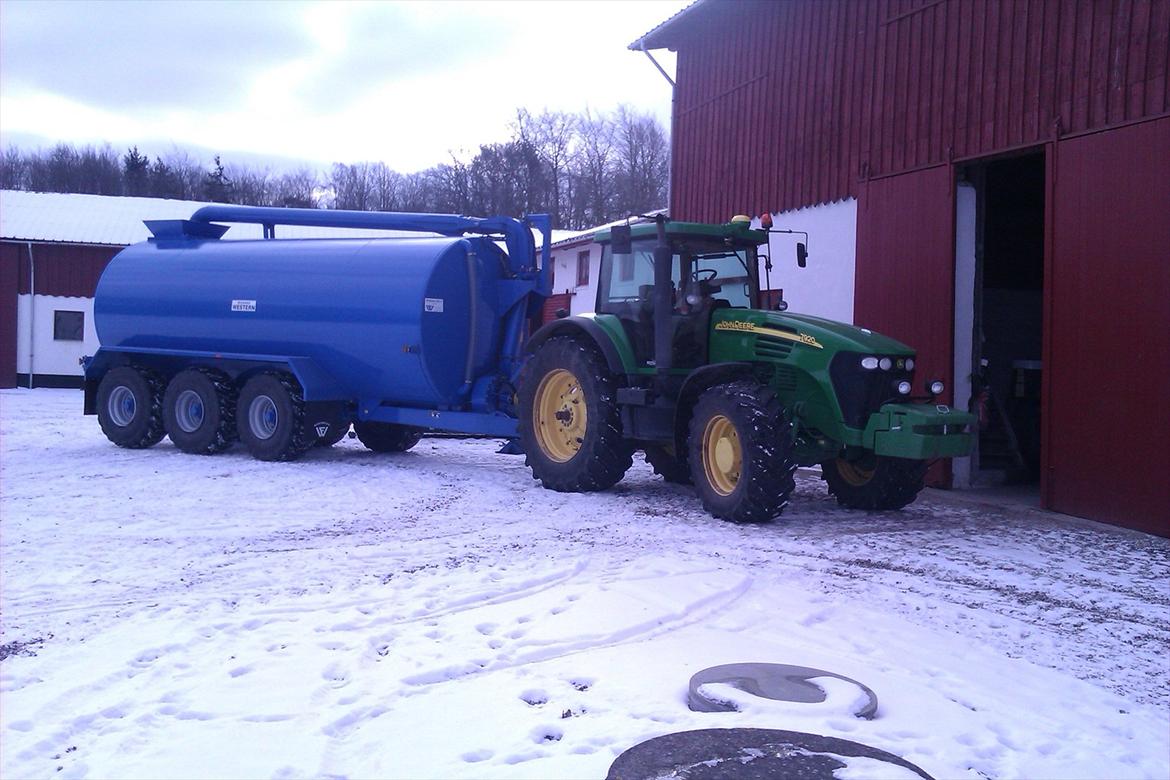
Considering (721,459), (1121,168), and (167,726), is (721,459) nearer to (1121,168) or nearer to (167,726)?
(1121,168)

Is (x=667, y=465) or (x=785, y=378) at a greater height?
(x=785, y=378)

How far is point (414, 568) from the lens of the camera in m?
6.61

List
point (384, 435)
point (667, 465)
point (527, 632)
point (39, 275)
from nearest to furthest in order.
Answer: point (527, 632), point (667, 465), point (384, 435), point (39, 275)

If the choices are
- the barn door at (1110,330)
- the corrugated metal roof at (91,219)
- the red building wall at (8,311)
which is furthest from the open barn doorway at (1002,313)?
the red building wall at (8,311)

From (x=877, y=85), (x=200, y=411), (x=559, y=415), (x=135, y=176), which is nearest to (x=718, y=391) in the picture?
(x=559, y=415)

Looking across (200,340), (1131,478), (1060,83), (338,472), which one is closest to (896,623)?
(1131,478)

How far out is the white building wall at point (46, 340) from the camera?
29.5 m

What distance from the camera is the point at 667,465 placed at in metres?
10.9

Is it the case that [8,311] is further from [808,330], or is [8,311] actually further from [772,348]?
[808,330]

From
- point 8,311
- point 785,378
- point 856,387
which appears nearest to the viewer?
point 856,387

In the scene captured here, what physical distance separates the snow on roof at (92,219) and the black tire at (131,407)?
585 inches

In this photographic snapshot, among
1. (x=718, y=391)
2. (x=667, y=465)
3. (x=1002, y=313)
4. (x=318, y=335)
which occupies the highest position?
(x=1002, y=313)

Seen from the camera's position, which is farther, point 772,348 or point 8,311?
point 8,311

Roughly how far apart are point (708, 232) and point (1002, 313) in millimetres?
5769
